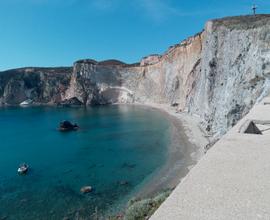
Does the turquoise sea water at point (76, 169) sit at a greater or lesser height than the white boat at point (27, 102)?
greater

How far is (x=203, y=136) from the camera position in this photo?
37375 millimetres

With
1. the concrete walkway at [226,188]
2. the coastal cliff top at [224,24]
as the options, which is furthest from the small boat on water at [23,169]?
the coastal cliff top at [224,24]

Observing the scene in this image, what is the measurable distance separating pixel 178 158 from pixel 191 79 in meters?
40.0

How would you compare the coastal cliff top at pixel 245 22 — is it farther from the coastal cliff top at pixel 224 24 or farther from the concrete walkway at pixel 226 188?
the concrete walkway at pixel 226 188

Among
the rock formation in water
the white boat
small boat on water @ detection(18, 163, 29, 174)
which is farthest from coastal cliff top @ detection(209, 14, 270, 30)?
the white boat

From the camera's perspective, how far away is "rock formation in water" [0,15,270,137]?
28188 millimetres

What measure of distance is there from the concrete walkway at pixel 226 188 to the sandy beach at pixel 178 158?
44.7 feet

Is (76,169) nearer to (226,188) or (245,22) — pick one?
(226,188)

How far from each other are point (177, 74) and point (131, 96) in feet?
96.6

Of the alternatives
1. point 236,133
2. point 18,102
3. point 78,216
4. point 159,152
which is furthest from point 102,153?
point 18,102

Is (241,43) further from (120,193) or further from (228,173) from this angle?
(228,173)

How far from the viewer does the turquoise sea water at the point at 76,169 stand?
64.4ft

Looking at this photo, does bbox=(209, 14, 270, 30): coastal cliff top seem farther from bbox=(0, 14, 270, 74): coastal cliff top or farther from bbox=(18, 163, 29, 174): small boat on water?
bbox=(18, 163, 29, 174): small boat on water

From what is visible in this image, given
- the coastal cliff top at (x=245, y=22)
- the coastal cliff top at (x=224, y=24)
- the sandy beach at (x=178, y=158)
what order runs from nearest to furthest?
1. the sandy beach at (x=178, y=158)
2. the coastal cliff top at (x=245, y=22)
3. the coastal cliff top at (x=224, y=24)
